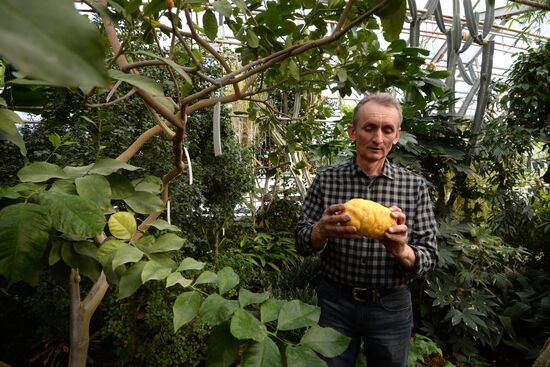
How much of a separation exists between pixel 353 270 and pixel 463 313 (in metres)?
1.22

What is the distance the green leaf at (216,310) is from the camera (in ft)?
1.77

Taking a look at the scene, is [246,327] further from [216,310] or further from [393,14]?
[393,14]

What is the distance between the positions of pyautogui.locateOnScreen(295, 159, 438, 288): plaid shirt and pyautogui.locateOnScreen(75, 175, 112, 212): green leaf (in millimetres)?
731

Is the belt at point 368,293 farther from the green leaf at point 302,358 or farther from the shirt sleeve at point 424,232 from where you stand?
the green leaf at point 302,358

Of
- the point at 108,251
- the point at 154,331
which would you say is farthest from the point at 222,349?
the point at 154,331

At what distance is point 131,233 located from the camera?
697mm

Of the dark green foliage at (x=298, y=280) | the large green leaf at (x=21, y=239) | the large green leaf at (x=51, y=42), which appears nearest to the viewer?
the large green leaf at (x=51, y=42)

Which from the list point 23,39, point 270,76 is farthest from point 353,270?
point 23,39

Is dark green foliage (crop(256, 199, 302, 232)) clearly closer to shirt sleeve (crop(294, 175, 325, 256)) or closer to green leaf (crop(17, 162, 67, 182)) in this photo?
shirt sleeve (crop(294, 175, 325, 256))

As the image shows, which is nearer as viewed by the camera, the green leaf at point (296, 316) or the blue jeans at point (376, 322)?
the green leaf at point (296, 316)

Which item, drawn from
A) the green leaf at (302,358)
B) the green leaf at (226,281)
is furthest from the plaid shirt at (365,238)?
the green leaf at (302,358)

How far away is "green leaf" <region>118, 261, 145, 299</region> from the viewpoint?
1.90 ft

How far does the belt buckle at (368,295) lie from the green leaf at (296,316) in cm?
68

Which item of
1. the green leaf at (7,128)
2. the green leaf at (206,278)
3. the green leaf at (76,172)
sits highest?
the green leaf at (7,128)
